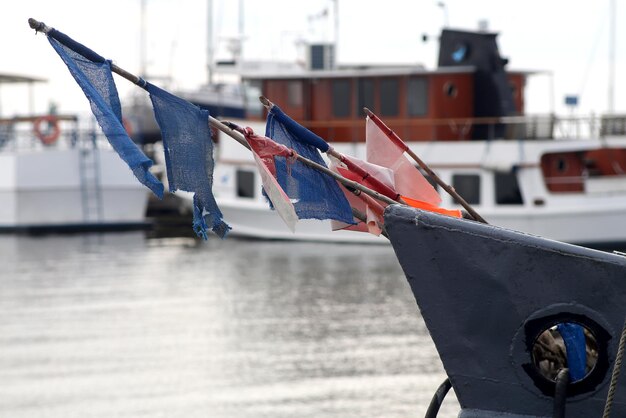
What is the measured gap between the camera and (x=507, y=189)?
2945 centimetres

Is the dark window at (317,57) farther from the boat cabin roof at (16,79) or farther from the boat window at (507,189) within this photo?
the boat cabin roof at (16,79)

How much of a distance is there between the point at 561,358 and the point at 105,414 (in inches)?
261

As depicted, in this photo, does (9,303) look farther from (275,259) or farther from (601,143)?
(601,143)

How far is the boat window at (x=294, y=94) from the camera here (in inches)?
1261

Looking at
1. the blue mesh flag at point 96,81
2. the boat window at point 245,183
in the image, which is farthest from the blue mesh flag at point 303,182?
the boat window at point 245,183

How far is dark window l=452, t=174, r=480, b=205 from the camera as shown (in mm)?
29547

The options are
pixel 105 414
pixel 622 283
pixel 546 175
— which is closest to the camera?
pixel 622 283

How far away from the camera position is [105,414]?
1301 cm

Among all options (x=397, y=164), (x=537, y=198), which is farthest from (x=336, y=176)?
(x=537, y=198)

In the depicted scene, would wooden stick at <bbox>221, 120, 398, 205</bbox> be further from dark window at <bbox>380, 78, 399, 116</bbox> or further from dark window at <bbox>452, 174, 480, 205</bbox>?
dark window at <bbox>380, 78, 399, 116</bbox>

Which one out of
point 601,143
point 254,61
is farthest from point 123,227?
point 601,143

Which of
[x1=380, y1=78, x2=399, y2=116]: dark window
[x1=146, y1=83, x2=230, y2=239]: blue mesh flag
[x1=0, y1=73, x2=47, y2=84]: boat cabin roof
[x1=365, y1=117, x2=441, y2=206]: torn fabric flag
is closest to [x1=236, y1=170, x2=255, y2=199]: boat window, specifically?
[x1=380, y1=78, x2=399, y2=116]: dark window

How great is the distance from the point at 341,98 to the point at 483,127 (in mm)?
3450

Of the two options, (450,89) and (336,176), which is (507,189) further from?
(336,176)
